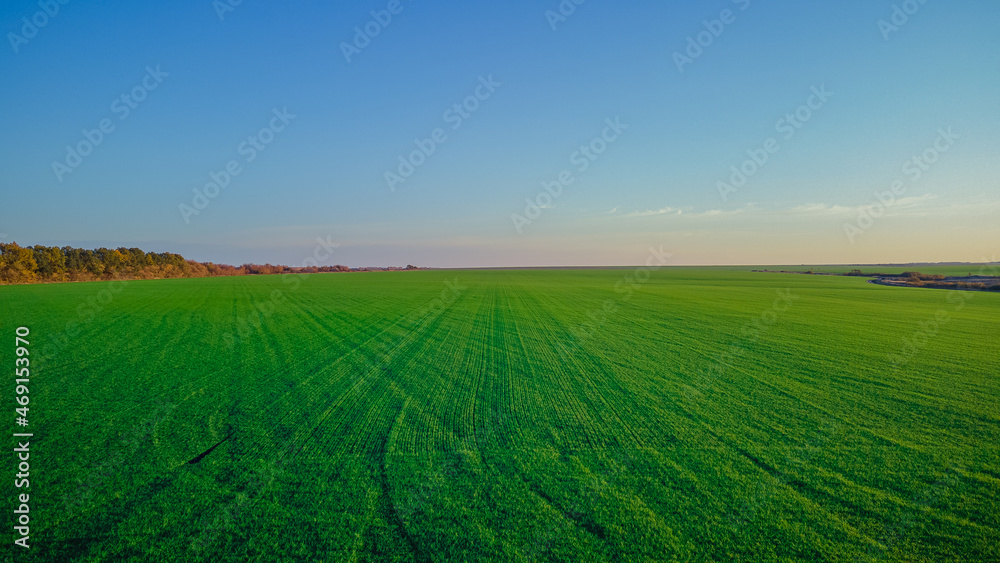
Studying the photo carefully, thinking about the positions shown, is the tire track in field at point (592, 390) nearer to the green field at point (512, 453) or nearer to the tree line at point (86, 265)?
the green field at point (512, 453)

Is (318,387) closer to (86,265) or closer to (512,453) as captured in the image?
(512,453)

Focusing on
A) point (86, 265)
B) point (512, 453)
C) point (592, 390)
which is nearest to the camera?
point (512, 453)

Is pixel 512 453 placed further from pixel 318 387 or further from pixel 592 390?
pixel 318 387

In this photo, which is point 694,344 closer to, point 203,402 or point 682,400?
point 682,400

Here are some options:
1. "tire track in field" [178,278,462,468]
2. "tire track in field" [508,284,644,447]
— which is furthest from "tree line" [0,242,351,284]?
"tire track in field" [508,284,644,447]

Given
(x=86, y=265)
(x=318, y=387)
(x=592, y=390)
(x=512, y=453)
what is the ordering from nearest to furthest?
1. (x=512, y=453)
2. (x=592, y=390)
3. (x=318, y=387)
4. (x=86, y=265)

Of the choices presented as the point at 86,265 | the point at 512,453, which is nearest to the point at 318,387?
the point at 512,453

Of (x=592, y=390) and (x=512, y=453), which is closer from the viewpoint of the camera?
(x=512, y=453)

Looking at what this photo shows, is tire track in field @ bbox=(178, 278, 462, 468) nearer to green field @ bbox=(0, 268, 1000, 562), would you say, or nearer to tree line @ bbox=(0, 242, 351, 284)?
green field @ bbox=(0, 268, 1000, 562)
